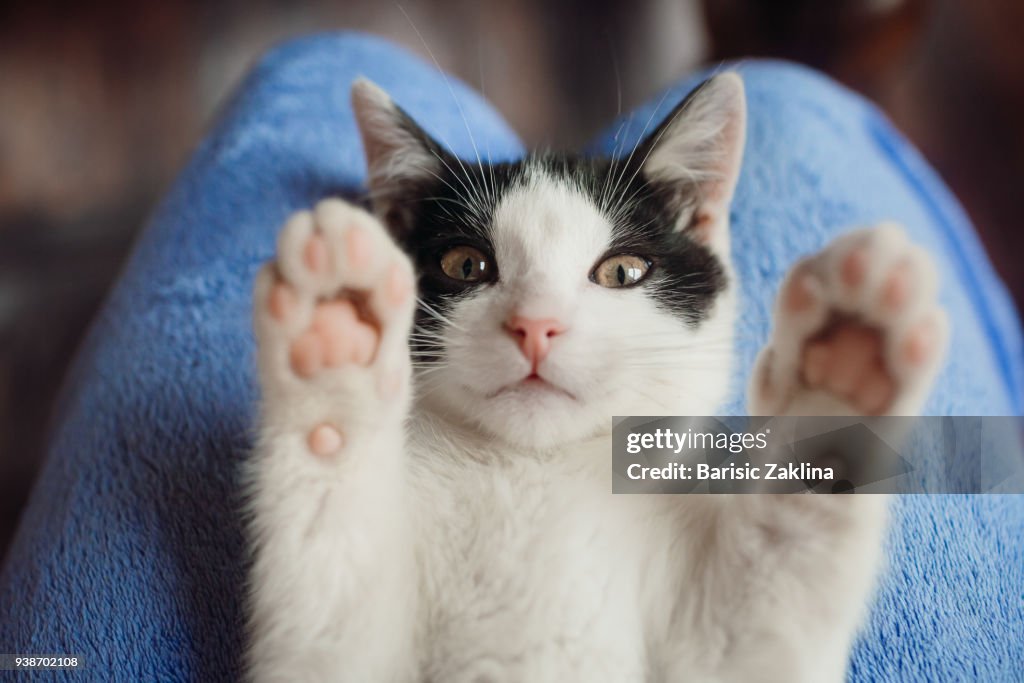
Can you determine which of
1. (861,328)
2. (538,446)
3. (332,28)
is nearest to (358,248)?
(538,446)

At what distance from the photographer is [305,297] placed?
0.51 meters

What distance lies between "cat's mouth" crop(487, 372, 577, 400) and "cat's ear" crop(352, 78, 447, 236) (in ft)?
0.93

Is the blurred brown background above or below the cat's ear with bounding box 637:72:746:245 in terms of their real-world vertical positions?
above

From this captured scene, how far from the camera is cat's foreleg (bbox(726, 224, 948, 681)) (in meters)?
Answer: 0.49

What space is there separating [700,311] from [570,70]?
1.29 metres

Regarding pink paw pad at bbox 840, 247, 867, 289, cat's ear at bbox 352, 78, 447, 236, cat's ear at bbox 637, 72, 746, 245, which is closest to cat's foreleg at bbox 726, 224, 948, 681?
pink paw pad at bbox 840, 247, 867, 289

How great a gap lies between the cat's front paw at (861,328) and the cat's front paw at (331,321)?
0.29 meters

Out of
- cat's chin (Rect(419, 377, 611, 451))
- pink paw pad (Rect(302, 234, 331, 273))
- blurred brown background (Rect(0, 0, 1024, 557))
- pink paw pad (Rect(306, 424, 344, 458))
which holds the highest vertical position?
blurred brown background (Rect(0, 0, 1024, 557))

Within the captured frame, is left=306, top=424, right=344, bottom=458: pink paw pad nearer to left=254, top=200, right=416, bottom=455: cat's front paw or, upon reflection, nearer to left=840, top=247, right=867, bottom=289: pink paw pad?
left=254, top=200, right=416, bottom=455: cat's front paw

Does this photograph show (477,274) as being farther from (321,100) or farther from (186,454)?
(321,100)

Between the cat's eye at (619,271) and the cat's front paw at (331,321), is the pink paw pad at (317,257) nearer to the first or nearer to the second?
the cat's front paw at (331,321)

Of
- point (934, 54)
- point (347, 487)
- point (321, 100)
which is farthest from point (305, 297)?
point (934, 54)

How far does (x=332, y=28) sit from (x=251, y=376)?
1.28m

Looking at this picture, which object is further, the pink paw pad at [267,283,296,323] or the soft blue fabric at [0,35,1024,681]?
the soft blue fabric at [0,35,1024,681]
